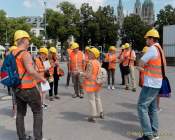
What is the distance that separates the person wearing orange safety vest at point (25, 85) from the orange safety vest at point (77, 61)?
20.6 feet

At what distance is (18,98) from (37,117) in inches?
16.8

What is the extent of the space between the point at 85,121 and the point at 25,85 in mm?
2713

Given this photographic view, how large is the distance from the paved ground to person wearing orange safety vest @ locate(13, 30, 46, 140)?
726mm

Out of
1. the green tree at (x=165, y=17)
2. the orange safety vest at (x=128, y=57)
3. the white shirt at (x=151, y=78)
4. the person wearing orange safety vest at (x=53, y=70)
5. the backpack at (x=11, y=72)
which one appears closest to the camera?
the backpack at (x=11, y=72)

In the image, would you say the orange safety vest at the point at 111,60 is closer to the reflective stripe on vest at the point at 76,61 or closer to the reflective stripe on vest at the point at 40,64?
the reflective stripe on vest at the point at 76,61

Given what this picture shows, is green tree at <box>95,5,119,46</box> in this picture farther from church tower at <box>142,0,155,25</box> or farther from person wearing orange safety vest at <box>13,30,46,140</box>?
church tower at <box>142,0,155,25</box>

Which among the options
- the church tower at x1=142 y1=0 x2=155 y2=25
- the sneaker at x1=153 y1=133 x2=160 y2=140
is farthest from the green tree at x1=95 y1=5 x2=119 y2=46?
the church tower at x1=142 y1=0 x2=155 y2=25

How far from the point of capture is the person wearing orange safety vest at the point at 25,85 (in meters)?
6.27

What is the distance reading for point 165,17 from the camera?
67125 mm

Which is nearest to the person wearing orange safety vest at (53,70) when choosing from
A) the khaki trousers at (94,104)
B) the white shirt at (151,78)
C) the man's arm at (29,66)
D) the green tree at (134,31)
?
the khaki trousers at (94,104)

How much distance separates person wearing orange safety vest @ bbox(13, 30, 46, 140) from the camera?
247 inches

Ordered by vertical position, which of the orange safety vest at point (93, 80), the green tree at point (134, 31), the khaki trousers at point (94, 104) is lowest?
the khaki trousers at point (94, 104)

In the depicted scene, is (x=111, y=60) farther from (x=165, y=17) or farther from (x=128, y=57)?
(x=165, y=17)

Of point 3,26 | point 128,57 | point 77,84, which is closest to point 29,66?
point 77,84
